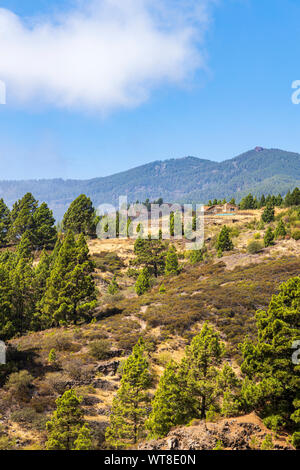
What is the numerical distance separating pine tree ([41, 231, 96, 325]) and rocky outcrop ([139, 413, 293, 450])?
81.0 feet

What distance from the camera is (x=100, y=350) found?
32.6 m

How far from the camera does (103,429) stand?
22406 mm

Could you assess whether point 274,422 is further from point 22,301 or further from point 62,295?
point 22,301

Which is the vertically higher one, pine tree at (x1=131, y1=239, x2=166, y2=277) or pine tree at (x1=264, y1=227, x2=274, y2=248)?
pine tree at (x1=264, y1=227, x2=274, y2=248)

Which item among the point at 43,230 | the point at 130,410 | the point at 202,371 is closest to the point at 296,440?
the point at 202,371

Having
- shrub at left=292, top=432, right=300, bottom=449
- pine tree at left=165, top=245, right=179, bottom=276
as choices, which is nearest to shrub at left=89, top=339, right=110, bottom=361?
shrub at left=292, top=432, right=300, bottom=449

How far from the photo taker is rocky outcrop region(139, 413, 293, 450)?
54.2 ft

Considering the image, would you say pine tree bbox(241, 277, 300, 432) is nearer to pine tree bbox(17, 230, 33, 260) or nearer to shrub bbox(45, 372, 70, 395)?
shrub bbox(45, 372, 70, 395)

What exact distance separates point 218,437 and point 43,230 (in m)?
75.6

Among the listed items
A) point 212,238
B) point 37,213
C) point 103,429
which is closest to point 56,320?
point 103,429

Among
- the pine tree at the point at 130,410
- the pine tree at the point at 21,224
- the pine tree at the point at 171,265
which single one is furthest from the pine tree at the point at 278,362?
the pine tree at the point at 21,224

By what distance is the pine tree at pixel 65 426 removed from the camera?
18.5 meters
